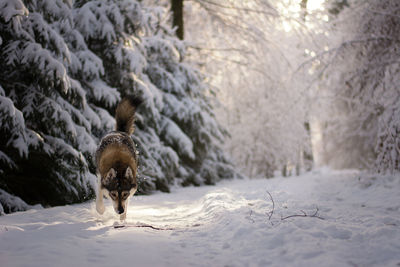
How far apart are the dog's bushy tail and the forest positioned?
33.9 inches

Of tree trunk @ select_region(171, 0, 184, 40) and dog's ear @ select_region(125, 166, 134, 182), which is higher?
tree trunk @ select_region(171, 0, 184, 40)

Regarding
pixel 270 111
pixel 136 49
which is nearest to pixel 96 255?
pixel 136 49

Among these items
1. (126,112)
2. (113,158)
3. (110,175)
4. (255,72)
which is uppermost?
(255,72)

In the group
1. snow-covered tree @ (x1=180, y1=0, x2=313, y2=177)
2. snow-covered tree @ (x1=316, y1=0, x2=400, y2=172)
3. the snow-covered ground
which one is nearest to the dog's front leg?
the snow-covered ground

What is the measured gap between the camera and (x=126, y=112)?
749 cm

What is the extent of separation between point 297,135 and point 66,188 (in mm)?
14001

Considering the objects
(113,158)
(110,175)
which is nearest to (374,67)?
(113,158)

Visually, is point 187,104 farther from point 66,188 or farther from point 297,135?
point 297,135

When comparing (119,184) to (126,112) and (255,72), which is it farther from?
(255,72)

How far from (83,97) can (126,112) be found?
1036 millimetres

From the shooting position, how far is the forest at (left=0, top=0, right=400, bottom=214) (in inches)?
256

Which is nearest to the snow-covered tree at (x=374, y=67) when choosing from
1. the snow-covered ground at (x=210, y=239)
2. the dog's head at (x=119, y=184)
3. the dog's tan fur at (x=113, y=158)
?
the snow-covered ground at (x=210, y=239)

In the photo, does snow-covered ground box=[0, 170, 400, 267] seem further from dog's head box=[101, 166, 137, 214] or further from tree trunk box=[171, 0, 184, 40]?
tree trunk box=[171, 0, 184, 40]

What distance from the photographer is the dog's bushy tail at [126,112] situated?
738 cm
